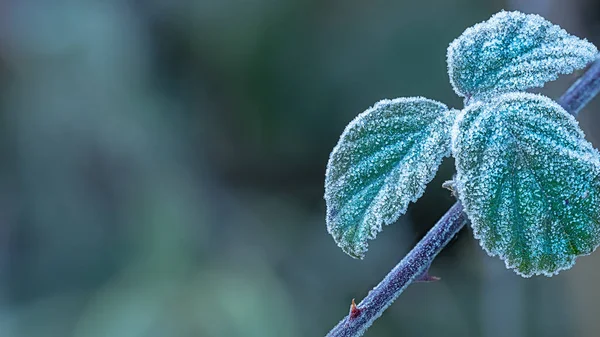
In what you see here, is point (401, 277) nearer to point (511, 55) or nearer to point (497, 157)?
point (497, 157)

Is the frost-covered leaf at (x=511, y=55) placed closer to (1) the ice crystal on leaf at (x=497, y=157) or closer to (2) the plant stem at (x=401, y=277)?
(1) the ice crystal on leaf at (x=497, y=157)

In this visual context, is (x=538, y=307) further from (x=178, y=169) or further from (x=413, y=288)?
(x=178, y=169)

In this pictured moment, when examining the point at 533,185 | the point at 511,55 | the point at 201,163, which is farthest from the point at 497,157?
A: the point at 201,163

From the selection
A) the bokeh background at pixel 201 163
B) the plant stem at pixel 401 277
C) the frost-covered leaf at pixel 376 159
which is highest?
the frost-covered leaf at pixel 376 159

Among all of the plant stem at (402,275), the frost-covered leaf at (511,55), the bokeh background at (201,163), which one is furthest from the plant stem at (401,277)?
the bokeh background at (201,163)

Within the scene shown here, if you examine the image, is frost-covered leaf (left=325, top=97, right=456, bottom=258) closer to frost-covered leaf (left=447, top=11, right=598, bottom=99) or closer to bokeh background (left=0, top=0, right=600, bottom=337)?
frost-covered leaf (left=447, top=11, right=598, bottom=99)

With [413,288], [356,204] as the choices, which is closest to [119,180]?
[413,288]
